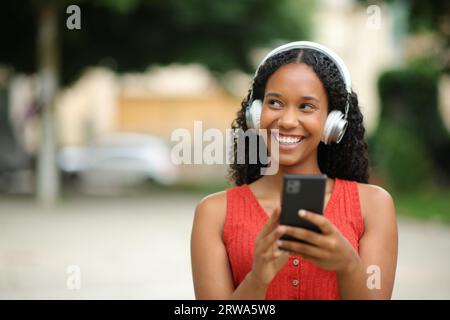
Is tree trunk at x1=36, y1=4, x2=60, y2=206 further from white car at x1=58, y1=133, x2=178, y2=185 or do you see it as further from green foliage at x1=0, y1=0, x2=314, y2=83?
white car at x1=58, y1=133, x2=178, y2=185

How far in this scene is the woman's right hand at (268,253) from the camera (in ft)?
6.40

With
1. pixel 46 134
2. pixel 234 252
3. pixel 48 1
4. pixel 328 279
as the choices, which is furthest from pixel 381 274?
pixel 46 134

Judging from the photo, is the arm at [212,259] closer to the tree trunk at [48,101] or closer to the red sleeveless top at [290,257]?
the red sleeveless top at [290,257]

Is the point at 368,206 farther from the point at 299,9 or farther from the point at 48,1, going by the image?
the point at 299,9

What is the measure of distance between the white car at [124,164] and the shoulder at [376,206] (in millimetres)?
20550

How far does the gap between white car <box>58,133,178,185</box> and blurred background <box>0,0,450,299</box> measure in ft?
0.15

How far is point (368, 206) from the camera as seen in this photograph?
2359 millimetres

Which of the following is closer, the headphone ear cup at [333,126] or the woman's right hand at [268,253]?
the woman's right hand at [268,253]

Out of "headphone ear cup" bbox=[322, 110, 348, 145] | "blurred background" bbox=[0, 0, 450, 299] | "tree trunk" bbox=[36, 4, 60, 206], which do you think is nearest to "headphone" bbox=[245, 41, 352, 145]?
"headphone ear cup" bbox=[322, 110, 348, 145]

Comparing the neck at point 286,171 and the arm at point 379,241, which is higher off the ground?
the neck at point 286,171

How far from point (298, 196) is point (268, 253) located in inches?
6.7

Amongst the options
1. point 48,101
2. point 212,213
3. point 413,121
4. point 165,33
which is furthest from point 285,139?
point 413,121

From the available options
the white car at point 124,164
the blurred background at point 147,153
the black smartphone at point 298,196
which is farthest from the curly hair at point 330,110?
the white car at point 124,164

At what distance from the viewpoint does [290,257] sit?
229 centimetres
